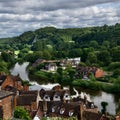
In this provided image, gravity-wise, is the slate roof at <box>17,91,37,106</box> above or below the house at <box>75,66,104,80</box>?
above

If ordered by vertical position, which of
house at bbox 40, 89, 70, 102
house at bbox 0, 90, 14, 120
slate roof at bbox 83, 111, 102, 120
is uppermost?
house at bbox 0, 90, 14, 120

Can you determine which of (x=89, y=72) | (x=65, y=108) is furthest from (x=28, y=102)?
(x=89, y=72)

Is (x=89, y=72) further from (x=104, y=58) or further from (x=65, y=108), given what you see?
(x=65, y=108)

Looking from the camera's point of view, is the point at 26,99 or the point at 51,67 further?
the point at 51,67

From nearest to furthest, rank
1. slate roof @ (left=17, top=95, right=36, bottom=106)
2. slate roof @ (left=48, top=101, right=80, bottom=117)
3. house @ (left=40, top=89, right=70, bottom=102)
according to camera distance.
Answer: slate roof @ (left=48, top=101, right=80, bottom=117) → slate roof @ (left=17, top=95, right=36, bottom=106) → house @ (left=40, top=89, right=70, bottom=102)

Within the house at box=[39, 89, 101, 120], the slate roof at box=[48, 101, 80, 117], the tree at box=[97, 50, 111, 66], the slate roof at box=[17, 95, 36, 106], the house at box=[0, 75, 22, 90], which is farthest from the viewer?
the tree at box=[97, 50, 111, 66]

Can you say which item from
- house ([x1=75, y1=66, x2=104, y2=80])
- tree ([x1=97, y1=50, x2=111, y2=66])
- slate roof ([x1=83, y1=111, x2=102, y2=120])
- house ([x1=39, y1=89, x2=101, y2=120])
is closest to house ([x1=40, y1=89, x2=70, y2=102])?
house ([x1=39, y1=89, x2=101, y2=120])

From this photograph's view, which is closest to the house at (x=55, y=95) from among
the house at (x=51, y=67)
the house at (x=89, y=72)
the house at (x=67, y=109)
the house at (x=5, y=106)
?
the house at (x=67, y=109)

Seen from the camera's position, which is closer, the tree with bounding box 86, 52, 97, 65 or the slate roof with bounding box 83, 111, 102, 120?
the slate roof with bounding box 83, 111, 102, 120

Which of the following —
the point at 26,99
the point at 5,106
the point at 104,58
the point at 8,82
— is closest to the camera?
the point at 5,106

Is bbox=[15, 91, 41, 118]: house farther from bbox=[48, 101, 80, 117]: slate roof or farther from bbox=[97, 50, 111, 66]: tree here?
bbox=[97, 50, 111, 66]: tree

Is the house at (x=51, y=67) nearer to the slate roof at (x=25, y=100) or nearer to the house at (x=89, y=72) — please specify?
the house at (x=89, y=72)
